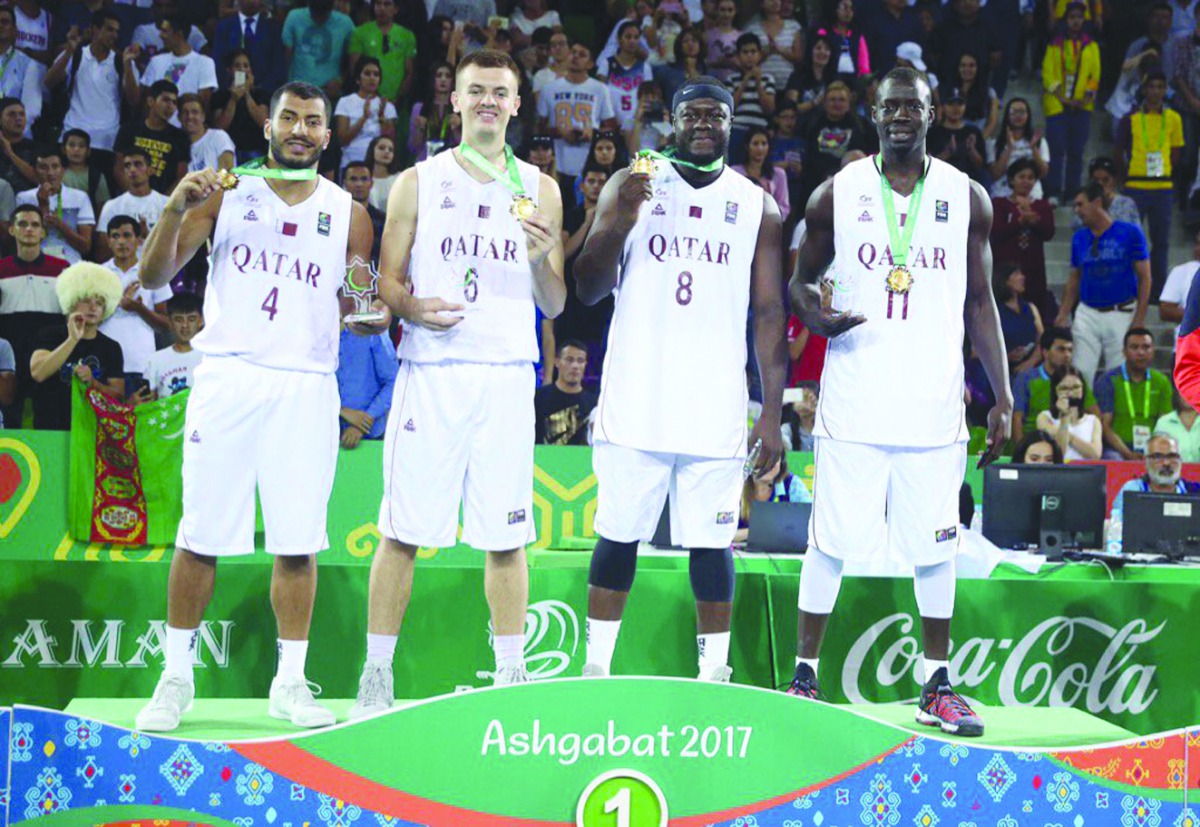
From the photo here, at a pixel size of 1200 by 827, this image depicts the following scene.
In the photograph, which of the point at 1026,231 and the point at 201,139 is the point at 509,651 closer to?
the point at 201,139

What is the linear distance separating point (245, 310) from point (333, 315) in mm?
326

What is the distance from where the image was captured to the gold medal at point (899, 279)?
5.63 m

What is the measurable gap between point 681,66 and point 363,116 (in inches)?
108

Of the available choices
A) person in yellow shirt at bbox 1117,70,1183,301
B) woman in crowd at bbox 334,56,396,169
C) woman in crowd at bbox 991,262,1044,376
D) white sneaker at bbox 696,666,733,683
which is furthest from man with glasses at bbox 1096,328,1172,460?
white sneaker at bbox 696,666,733,683

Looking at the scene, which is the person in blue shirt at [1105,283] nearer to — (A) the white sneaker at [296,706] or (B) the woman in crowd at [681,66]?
(B) the woman in crowd at [681,66]

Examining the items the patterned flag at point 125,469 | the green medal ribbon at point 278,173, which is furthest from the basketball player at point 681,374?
the patterned flag at point 125,469

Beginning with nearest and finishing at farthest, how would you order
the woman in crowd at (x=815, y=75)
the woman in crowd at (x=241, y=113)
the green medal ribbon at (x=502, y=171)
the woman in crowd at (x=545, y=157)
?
the green medal ribbon at (x=502, y=171), the woman in crowd at (x=545, y=157), the woman in crowd at (x=241, y=113), the woman in crowd at (x=815, y=75)

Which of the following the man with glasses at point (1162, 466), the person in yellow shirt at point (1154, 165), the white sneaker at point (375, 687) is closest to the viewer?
the white sneaker at point (375, 687)

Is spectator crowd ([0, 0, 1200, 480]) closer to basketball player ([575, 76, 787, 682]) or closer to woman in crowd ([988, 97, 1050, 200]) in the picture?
woman in crowd ([988, 97, 1050, 200])

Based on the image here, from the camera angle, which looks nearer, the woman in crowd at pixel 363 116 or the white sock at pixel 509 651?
the white sock at pixel 509 651

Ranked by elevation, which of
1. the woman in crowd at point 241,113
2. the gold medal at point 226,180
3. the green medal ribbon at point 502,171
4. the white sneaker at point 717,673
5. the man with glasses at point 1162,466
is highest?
the woman in crowd at point 241,113

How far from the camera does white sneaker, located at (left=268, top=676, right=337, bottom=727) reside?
5.14 m

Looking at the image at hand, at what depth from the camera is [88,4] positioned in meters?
12.3

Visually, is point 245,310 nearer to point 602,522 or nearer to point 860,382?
point 602,522
